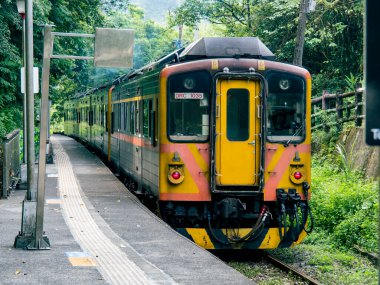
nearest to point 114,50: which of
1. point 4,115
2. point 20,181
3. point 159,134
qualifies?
point 159,134

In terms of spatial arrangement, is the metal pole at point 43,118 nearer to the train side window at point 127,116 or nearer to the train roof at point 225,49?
the train roof at point 225,49

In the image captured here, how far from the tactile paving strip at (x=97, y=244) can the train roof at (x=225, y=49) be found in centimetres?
305

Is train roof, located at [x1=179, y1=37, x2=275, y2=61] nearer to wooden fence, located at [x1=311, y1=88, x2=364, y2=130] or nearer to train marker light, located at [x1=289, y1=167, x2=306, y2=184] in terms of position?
train marker light, located at [x1=289, y1=167, x2=306, y2=184]

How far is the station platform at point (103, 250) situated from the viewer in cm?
852

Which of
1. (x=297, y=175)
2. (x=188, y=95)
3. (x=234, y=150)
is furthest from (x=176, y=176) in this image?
(x=297, y=175)

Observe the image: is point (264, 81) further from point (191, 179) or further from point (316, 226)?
point (316, 226)

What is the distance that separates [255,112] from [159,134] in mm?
1499

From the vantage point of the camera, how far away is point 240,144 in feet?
39.5

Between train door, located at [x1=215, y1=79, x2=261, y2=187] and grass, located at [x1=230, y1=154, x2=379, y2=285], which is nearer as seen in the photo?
grass, located at [x1=230, y1=154, x2=379, y2=285]

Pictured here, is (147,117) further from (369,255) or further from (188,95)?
(369,255)

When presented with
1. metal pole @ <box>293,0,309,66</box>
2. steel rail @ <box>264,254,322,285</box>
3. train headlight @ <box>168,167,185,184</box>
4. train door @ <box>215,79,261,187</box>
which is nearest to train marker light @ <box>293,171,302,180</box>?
train door @ <box>215,79,261,187</box>

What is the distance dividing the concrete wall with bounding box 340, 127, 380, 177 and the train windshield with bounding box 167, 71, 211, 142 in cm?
628

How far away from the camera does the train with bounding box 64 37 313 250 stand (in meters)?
12.0

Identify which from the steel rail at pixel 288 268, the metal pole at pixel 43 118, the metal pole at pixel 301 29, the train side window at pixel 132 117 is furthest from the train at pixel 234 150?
the metal pole at pixel 301 29
